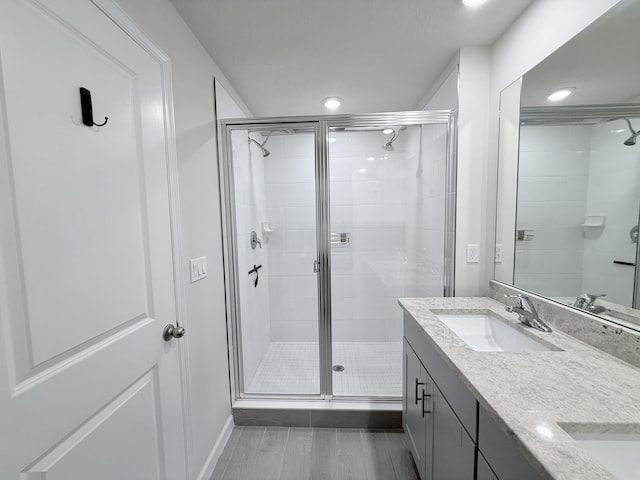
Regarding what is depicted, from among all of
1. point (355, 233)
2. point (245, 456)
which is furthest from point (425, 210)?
point (245, 456)

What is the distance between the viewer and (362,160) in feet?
7.72

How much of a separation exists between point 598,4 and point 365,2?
0.93m

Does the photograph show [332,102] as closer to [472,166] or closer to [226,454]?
[472,166]

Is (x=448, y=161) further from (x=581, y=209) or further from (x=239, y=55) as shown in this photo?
(x=239, y=55)

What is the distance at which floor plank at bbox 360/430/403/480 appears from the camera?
1422mm

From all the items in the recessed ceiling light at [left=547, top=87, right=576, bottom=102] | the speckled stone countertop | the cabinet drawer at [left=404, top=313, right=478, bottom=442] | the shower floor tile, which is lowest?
the shower floor tile

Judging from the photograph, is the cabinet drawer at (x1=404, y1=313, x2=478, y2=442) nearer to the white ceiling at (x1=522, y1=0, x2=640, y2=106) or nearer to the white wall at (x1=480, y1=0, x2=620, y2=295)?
the white wall at (x1=480, y1=0, x2=620, y2=295)

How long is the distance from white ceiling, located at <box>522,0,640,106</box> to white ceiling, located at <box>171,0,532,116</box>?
0.40 meters

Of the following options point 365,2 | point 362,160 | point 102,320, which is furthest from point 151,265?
point 362,160

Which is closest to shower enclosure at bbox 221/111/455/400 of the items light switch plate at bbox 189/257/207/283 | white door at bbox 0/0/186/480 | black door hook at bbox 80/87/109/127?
light switch plate at bbox 189/257/207/283

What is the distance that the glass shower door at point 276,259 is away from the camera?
1.96m

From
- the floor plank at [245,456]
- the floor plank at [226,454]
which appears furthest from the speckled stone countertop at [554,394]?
the floor plank at [226,454]

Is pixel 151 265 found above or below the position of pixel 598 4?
below

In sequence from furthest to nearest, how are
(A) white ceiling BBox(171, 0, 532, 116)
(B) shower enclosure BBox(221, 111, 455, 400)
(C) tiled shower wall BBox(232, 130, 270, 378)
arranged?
1. (C) tiled shower wall BBox(232, 130, 270, 378)
2. (B) shower enclosure BBox(221, 111, 455, 400)
3. (A) white ceiling BBox(171, 0, 532, 116)
